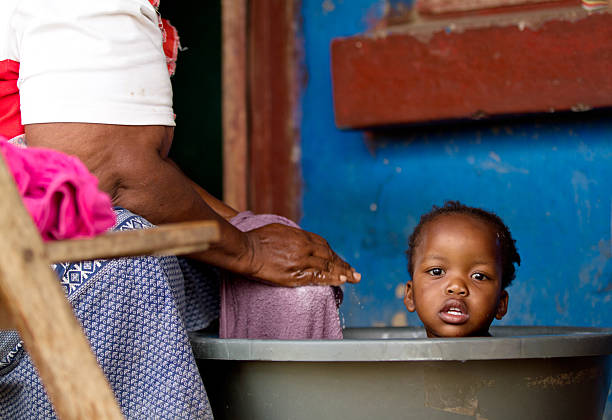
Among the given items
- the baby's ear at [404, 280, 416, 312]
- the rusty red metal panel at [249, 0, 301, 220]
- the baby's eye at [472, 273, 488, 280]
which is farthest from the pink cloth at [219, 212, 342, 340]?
the rusty red metal panel at [249, 0, 301, 220]

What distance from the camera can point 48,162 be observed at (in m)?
1.18

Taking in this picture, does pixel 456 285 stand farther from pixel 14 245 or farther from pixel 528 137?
pixel 14 245

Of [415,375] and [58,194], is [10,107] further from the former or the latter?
[415,375]

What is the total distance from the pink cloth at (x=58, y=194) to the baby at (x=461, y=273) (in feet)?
3.75

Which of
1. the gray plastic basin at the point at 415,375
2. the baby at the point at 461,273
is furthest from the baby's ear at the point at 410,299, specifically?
the gray plastic basin at the point at 415,375

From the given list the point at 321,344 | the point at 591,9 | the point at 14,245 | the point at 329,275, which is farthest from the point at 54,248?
the point at 591,9

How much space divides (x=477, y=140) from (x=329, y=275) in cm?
106

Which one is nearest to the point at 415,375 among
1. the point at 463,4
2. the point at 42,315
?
the point at 42,315

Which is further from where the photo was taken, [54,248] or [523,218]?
[523,218]

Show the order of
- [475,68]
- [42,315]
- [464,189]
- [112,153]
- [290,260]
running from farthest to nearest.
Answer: [464,189], [475,68], [290,260], [112,153], [42,315]

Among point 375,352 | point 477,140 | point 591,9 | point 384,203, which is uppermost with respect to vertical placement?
point 591,9

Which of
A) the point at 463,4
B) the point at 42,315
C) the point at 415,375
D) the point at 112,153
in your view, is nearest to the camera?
the point at 42,315

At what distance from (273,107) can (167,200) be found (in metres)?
1.48

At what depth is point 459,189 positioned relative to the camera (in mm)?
2977
